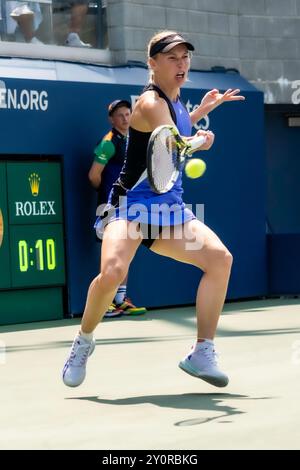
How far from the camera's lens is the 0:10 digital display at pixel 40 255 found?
9.64 meters

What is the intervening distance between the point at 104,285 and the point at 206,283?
54 cm

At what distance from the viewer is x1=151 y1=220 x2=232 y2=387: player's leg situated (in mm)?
5660

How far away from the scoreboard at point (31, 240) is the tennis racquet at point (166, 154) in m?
4.09

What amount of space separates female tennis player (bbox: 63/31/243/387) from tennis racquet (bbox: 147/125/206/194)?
0.12 metres

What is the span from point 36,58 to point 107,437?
6.44 m

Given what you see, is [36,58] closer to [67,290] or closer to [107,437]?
[67,290]

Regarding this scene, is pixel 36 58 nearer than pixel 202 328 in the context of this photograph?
No

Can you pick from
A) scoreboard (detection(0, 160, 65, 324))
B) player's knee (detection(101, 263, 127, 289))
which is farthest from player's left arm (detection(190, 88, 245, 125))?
scoreboard (detection(0, 160, 65, 324))

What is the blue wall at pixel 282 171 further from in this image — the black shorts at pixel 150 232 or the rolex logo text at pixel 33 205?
the black shorts at pixel 150 232

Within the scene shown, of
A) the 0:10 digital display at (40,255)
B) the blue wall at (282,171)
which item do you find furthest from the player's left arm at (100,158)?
the blue wall at (282,171)

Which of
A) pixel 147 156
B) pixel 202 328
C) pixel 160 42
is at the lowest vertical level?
pixel 202 328
